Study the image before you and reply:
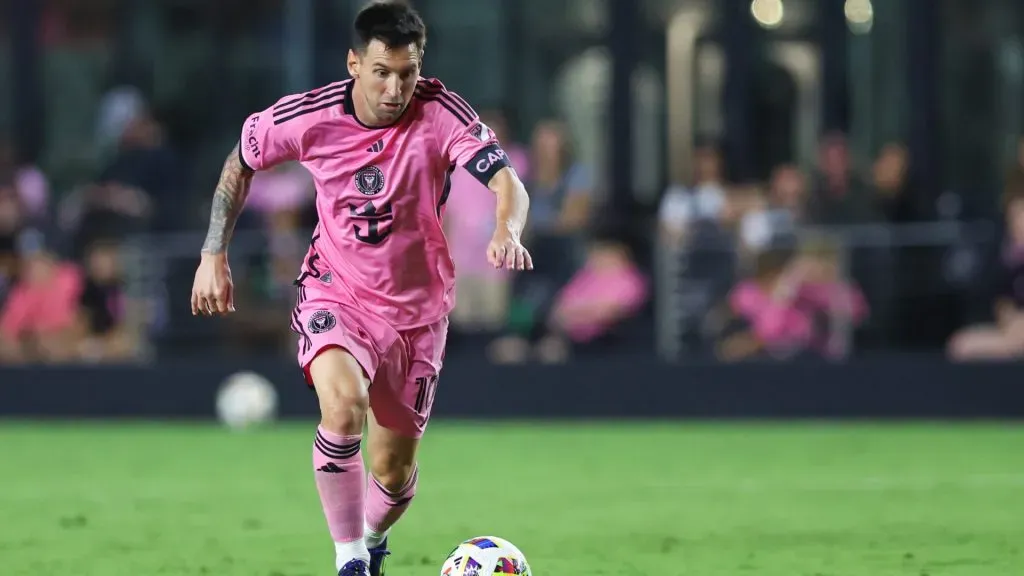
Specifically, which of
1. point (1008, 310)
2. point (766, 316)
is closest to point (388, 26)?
point (766, 316)

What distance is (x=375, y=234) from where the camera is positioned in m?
6.05

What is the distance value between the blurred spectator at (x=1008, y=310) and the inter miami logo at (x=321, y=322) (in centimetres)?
740

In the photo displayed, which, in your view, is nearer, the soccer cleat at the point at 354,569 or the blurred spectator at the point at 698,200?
the soccer cleat at the point at 354,569

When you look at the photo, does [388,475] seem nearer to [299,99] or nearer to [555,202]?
[299,99]

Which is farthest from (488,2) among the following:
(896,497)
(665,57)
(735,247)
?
(896,497)

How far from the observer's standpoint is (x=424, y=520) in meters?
8.20

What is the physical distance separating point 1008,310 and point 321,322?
7547 millimetres

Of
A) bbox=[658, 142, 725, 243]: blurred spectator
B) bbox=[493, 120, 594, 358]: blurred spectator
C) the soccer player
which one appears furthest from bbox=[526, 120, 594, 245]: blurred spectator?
the soccer player

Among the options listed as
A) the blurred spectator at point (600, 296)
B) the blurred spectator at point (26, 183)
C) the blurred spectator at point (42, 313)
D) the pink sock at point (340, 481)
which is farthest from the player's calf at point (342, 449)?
the blurred spectator at point (26, 183)

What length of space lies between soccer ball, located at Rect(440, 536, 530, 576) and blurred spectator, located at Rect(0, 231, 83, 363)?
871 centimetres

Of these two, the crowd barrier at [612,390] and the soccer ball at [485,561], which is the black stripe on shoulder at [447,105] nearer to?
the soccer ball at [485,561]

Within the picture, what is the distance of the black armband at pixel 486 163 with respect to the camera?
232 inches

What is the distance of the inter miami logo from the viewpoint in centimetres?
594

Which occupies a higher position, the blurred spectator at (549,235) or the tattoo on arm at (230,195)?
the tattoo on arm at (230,195)
